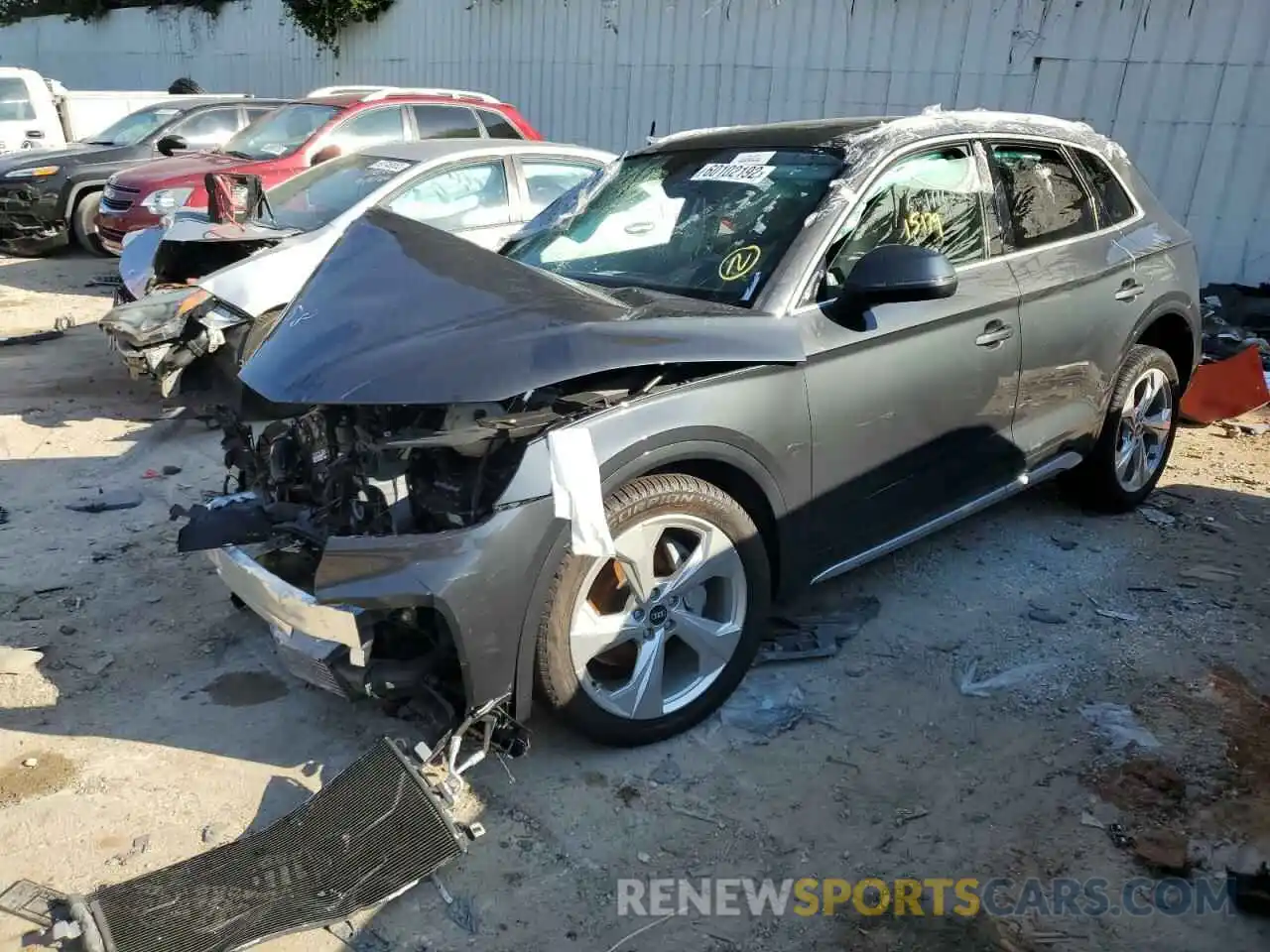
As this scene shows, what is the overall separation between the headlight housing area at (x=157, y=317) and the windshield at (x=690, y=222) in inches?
111

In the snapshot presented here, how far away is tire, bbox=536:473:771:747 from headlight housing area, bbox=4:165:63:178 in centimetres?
1152

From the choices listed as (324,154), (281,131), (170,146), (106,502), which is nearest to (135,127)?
(170,146)

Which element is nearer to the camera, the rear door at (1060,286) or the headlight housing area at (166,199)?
the rear door at (1060,286)

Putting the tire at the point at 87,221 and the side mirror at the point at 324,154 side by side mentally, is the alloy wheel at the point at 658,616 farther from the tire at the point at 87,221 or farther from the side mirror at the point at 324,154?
the tire at the point at 87,221

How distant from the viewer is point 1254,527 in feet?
16.5

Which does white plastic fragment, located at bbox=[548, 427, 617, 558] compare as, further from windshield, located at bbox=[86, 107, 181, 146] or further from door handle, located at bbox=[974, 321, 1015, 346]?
windshield, located at bbox=[86, 107, 181, 146]

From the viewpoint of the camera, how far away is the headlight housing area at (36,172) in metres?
11.6

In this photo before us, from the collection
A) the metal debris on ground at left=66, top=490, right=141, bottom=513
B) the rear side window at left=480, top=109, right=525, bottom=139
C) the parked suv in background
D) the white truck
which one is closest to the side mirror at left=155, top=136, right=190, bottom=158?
the parked suv in background

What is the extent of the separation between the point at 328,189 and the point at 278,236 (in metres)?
0.78

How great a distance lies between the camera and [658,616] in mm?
3102

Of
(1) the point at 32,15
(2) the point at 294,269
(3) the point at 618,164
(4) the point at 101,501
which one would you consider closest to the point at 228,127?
(2) the point at 294,269

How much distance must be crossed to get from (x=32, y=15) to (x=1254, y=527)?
108 feet

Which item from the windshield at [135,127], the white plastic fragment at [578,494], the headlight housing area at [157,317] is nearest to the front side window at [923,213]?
the white plastic fragment at [578,494]

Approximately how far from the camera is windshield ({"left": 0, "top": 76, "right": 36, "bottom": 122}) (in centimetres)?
1347
